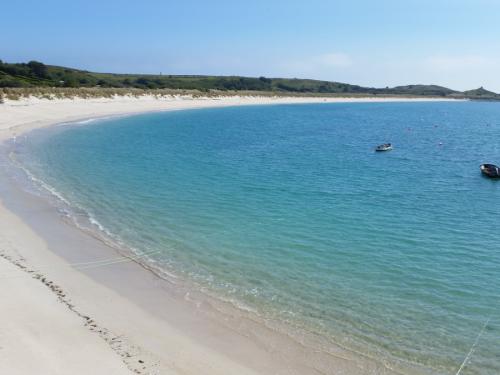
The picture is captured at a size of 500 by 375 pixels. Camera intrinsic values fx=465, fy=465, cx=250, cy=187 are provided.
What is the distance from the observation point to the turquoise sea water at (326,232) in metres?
13.0

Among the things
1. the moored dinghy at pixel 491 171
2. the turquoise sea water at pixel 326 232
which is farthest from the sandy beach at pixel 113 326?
the moored dinghy at pixel 491 171

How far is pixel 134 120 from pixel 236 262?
212ft

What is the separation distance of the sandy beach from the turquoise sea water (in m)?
1.10

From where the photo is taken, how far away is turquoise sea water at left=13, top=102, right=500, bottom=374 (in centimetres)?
1301

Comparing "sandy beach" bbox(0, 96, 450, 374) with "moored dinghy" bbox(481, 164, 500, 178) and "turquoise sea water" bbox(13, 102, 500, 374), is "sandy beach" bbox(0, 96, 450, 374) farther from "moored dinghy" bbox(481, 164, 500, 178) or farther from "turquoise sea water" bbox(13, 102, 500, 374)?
"moored dinghy" bbox(481, 164, 500, 178)

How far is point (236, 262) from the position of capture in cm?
1706

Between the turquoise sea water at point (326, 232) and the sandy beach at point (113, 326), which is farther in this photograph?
the turquoise sea water at point (326, 232)

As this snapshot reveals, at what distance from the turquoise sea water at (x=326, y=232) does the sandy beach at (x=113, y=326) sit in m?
1.10

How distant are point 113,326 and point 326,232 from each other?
1107 centimetres

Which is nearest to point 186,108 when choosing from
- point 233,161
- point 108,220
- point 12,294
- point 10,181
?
point 233,161

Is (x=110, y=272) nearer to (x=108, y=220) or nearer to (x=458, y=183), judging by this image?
(x=108, y=220)

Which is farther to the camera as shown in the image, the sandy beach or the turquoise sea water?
the turquoise sea water

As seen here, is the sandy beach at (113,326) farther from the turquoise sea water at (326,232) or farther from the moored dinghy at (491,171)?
the moored dinghy at (491,171)

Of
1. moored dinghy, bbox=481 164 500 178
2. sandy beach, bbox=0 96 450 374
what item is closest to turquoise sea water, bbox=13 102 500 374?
moored dinghy, bbox=481 164 500 178
